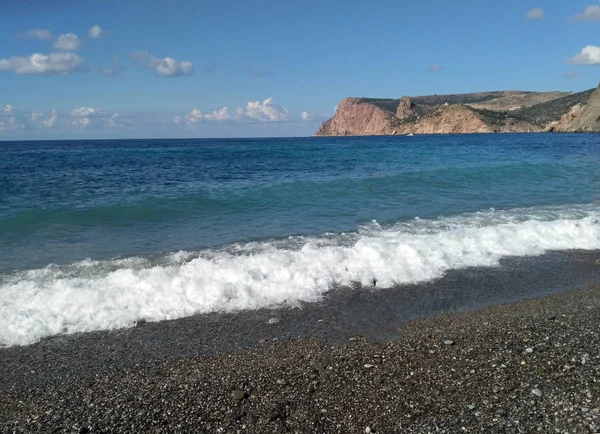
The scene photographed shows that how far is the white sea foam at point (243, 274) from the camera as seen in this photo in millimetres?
8172

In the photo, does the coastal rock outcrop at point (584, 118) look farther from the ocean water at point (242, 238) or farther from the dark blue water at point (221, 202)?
the ocean water at point (242, 238)

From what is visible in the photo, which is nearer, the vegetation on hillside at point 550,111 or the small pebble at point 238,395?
the small pebble at point 238,395

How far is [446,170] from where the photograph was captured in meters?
32.5

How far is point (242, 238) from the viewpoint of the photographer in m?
13.9

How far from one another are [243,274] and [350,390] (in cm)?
468

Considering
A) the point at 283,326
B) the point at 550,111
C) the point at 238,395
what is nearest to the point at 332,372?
the point at 238,395

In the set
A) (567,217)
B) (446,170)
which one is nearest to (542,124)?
(446,170)

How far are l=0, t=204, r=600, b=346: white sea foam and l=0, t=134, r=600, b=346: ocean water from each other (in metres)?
0.03

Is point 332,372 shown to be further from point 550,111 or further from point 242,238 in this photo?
point 550,111

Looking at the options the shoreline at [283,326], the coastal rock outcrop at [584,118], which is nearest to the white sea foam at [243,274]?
the shoreline at [283,326]

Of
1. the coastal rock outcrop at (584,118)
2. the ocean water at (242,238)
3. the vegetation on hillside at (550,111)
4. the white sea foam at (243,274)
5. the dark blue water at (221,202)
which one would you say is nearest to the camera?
the white sea foam at (243,274)

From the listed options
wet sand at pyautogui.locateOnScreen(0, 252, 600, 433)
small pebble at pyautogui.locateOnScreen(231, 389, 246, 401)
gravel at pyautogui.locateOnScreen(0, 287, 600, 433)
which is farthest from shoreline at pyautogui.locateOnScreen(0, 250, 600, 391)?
small pebble at pyautogui.locateOnScreen(231, 389, 246, 401)

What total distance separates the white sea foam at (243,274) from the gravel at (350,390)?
204 centimetres

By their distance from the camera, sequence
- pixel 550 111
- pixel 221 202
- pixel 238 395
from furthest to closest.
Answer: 1. pixel 550 111
2. pixel 221 202
3. pixel 238 395
